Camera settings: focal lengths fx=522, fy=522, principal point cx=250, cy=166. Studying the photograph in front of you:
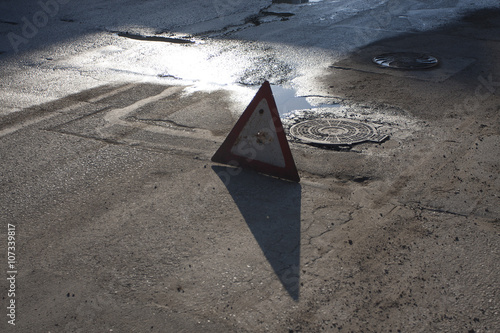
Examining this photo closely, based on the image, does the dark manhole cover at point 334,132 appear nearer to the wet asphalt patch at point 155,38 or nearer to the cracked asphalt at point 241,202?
the cracked asphalt at point 241,202

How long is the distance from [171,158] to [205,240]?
1681 millimetres

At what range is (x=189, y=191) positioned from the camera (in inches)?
187

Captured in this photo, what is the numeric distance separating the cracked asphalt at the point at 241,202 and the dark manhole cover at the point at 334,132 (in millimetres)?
182

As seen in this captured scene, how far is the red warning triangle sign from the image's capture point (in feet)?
16.0

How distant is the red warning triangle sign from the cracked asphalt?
0.55 feet

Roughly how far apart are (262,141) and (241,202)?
738mm

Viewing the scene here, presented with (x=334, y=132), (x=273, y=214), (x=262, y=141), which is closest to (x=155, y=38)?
(x=334, y=132)

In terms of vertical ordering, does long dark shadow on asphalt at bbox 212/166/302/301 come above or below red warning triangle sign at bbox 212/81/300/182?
below

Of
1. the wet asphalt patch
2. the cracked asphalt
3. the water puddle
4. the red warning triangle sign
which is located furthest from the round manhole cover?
the red warning triangle sign

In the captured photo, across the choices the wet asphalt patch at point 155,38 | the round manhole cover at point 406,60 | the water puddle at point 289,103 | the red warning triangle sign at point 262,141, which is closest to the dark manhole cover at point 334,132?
the water puddle at point 289,103

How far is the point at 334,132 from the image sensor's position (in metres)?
5.96

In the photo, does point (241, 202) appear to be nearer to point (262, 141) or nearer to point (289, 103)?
point (262, 141)

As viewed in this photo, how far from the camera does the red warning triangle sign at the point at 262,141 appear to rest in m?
4.88

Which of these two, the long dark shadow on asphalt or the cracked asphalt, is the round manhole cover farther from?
the long dark shadow on asphalt
